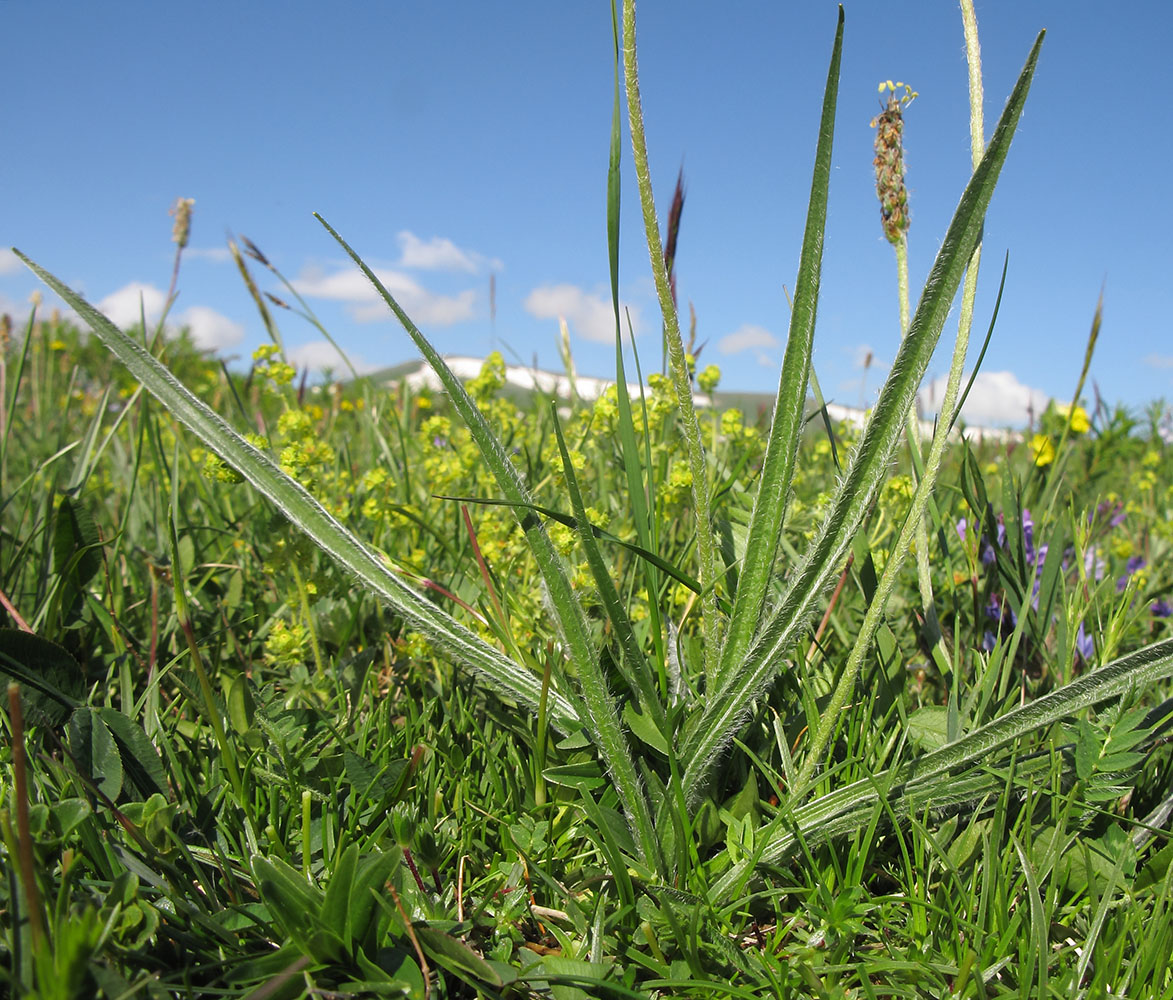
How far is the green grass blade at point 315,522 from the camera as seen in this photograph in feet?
4.05

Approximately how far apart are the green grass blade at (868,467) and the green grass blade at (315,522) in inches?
11.6

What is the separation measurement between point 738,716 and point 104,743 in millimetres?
968

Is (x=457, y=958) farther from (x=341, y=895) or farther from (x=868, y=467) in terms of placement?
(x=868, y=467)

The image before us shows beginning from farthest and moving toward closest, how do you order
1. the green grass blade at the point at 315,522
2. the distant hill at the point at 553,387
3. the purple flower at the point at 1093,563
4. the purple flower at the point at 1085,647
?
the distant hill at the point at 553,387, the purple flower at the point at 1093,563, the purple flower at the point at 1085,647, the green grass blade at the point at 315,522

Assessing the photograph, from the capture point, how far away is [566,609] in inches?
44.6

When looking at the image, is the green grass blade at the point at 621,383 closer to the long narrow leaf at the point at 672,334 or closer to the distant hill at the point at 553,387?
the long narrow leaf at the point at 672,334

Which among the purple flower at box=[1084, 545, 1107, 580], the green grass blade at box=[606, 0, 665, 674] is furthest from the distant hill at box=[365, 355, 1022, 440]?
the green grass blade at box=[606, 0, 665, 674]

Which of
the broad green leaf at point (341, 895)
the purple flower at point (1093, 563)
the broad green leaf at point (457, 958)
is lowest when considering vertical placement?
the broad green leaf at point (457, 958)

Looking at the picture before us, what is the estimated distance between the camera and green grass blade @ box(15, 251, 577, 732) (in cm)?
124

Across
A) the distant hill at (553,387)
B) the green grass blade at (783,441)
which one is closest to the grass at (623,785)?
the green grass blade at (783,441)

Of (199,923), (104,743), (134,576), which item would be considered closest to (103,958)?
(199,923)

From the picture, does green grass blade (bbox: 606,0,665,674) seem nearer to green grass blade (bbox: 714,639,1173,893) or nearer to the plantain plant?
the plantain plant

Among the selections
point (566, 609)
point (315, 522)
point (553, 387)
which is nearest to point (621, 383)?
point (566, 609)

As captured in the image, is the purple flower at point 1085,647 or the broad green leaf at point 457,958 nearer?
the broad green leaf at point 457,958
